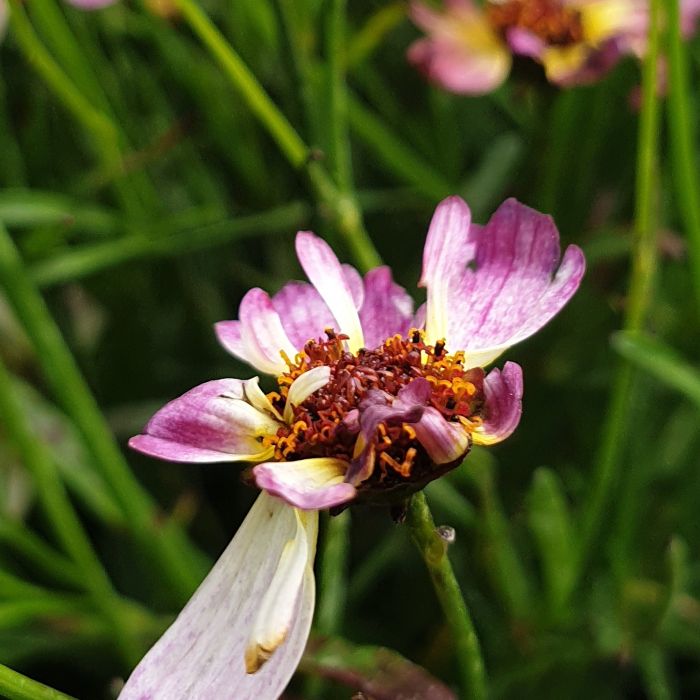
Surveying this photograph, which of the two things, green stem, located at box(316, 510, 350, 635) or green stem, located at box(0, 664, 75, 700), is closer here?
green stem, located at box(0, 664, 75, 700)

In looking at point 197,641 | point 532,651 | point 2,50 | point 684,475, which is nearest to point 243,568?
point 197,641

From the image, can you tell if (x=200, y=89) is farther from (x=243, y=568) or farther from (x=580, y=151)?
(x=243, y=568)

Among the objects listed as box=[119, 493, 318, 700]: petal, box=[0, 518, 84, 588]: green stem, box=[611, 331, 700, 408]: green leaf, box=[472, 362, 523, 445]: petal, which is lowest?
box=[0, 518, 84, 588]: green stem

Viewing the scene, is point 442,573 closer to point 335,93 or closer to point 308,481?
point 308,481

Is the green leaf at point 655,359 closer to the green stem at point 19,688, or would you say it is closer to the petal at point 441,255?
the petal at point 441,255

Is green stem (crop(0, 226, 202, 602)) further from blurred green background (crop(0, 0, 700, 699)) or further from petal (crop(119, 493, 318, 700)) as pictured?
petal (crop(119, 493, 318, 700))

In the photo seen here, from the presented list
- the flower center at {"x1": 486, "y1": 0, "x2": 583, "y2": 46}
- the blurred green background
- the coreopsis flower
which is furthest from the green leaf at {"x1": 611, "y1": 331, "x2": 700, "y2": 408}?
the flower center at {"x1": 486, "y1": 0, "x2": 583, "y2": 46}
